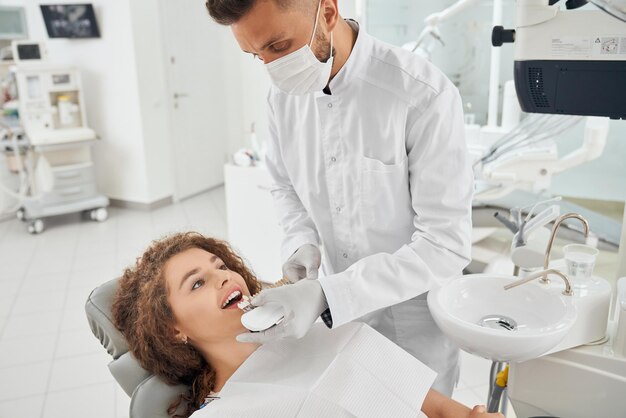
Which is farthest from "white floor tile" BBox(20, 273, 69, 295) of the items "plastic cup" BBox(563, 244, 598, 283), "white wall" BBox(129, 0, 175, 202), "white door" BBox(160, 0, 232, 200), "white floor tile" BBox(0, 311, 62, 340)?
"plastic cup" BBox(563, 244, 598, 283)

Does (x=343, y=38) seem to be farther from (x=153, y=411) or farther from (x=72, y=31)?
(x=72, y=31)

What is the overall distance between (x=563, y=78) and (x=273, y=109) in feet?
2.34

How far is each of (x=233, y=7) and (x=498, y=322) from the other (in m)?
0.95

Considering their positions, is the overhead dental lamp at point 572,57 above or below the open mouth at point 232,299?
above

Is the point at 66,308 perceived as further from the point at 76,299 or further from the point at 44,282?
the point at 44,282

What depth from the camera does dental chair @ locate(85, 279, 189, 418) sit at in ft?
4.53

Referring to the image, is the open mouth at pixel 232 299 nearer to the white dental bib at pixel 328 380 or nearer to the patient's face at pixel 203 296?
the patient's face at pixel 203 296

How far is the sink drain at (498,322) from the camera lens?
137cm

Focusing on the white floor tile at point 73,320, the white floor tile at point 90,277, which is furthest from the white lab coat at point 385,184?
the white floor tile at point 90,277

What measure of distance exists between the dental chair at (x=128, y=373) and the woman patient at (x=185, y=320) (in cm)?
2

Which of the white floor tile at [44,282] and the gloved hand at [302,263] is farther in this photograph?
the white floor tile at [44,282]

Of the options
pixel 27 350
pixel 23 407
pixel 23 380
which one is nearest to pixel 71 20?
pixel 27 350

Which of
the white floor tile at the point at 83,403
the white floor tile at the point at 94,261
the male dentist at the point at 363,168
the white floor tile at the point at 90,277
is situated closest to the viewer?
the male dentist at the point at 363,168

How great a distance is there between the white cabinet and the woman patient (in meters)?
1.70
